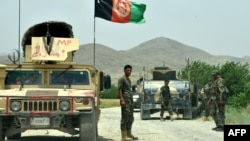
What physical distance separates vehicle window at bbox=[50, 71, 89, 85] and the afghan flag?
213 inches

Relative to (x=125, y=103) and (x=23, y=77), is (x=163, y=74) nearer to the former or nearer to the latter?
(x=125, y=103)

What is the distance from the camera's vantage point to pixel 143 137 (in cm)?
1459

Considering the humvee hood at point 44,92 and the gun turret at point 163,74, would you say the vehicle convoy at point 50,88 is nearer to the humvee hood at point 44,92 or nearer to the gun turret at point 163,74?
the humvee hood at point 44,92

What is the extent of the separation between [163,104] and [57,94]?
11449 millimetres

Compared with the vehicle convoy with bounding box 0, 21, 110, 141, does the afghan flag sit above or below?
above

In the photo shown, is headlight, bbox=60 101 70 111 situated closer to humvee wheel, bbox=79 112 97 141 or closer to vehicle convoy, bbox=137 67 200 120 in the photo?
humvee wheel, bbox=79 112 97 141

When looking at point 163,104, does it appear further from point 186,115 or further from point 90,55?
point 90,55

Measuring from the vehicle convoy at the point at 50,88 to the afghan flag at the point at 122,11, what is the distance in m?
3.44

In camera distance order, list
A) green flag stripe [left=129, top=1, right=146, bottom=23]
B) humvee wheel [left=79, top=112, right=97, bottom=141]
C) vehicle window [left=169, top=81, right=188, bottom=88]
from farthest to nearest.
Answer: vehicle window [left=169, top=81, right=188, bottom=88]
green flag stripe [left=129, top=1, right=146, bottom=23]
humvee wheel [left=79, top=112, right=97, bottom=141]

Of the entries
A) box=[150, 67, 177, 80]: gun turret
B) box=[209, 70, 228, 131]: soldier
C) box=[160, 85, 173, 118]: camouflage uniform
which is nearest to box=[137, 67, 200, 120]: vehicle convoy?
box=[160, 85, 173, 118]: camouflage uniform

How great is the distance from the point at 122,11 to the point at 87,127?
7.47m

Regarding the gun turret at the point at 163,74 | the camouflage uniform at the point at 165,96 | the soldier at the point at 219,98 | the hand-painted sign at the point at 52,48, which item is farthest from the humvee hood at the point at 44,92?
the gun turret at the point at 163,74

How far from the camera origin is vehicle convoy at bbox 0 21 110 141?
37.6 feet

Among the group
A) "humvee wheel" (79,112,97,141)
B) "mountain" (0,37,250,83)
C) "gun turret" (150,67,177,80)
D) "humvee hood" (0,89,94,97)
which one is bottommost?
"humvee wheel" (79,112,97,141)
